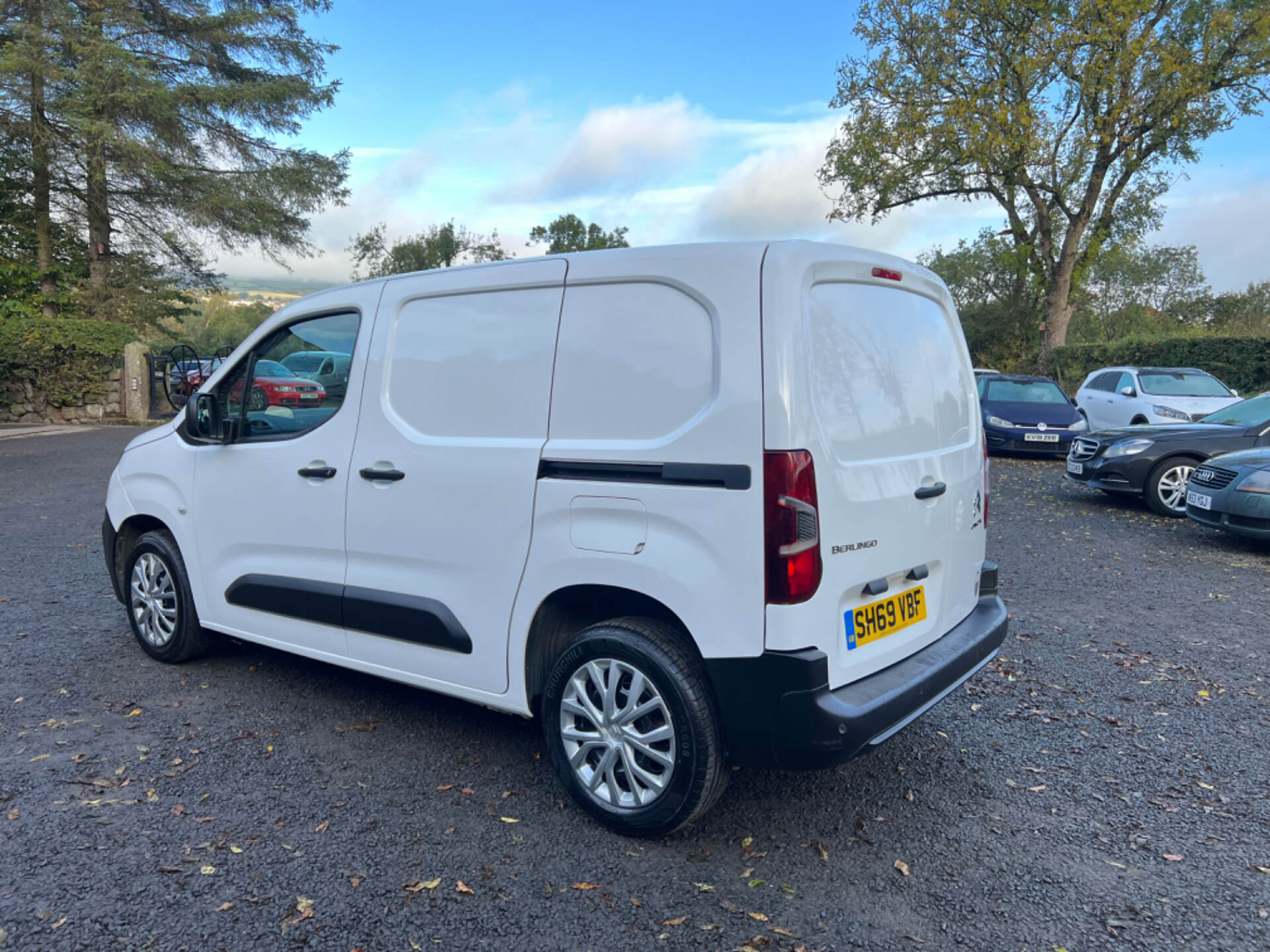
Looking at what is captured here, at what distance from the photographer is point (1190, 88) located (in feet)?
64.8

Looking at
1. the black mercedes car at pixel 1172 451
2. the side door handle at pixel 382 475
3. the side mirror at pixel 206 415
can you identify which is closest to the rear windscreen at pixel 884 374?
the side door handle at pixel 382 475

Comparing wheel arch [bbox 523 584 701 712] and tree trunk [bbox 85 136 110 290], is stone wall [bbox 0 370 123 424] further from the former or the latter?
wheel arch [bbox 523 584 701 712]

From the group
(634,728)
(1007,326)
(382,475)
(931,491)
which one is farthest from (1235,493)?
(1007,326)

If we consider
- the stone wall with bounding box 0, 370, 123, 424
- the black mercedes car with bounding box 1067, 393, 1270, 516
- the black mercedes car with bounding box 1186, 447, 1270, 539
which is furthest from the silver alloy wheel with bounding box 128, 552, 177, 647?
the stone wall with bounding box 0, 370, 123, 424

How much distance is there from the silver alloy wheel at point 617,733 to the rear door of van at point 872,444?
0.53m

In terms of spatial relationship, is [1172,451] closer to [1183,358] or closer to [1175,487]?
[1175,487]

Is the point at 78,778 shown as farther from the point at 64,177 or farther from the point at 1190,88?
the point at 1190,88

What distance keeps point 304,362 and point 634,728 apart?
2347 millimetres

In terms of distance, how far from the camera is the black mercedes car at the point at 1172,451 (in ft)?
30.2

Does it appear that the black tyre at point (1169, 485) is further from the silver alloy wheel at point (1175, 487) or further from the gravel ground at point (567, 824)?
the gravel ground at point (567, 824)

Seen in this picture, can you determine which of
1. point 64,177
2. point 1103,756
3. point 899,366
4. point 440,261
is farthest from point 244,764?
point 440,261

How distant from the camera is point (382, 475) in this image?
11.6 feet

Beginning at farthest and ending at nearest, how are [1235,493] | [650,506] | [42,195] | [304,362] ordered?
[42,195] < [1235,493] < [304,362] < [650,506]

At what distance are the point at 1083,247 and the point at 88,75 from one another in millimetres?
24368
